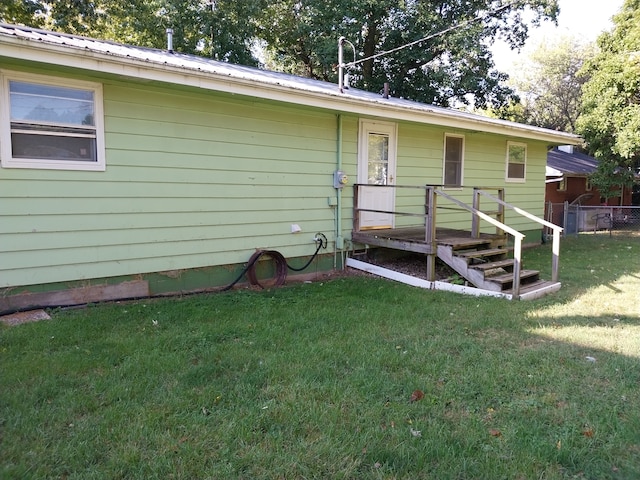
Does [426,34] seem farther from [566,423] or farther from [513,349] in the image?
[566,423]

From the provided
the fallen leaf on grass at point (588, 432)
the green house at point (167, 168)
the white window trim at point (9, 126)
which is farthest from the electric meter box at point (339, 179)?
the fallen leaf on grass at point (588, 432)

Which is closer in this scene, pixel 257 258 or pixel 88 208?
pixel 88 208

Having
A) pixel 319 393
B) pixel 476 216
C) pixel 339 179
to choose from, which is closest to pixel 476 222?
pixel 476 216

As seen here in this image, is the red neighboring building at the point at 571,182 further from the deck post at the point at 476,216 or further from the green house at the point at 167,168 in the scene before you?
the deck post at the point at 476,216

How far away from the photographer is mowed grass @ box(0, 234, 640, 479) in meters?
2.27

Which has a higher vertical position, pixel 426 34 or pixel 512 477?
pixel 426 34

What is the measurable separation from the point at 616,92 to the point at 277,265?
1218cm

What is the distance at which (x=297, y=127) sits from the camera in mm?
6793

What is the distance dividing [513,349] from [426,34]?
15.6 metres

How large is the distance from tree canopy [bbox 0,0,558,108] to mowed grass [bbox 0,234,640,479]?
525 inches

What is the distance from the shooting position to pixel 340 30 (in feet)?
54.4

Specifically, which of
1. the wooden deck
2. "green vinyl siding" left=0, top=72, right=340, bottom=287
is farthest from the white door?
"green vinyl siding" left=0, top=72, right=340, bottom=287

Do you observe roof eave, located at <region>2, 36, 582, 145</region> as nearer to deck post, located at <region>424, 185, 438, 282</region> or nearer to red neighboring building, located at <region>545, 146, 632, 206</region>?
deck post, located at <region>424, 185, 438, 282</region>

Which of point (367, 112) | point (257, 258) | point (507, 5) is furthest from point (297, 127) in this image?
point (507, 5)
